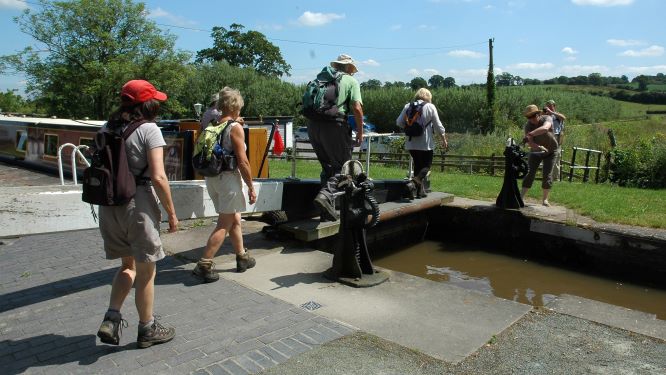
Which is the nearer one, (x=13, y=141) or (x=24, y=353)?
(x=24, y=353)

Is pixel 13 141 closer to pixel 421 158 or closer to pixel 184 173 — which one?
pixel 184 173

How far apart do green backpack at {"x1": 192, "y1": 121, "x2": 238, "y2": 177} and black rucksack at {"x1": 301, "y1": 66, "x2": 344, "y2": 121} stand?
3.83 ft

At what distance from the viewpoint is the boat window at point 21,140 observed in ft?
41.1

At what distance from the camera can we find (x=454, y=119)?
45094mm

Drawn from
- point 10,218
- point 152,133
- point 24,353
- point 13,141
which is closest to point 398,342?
point 152,133

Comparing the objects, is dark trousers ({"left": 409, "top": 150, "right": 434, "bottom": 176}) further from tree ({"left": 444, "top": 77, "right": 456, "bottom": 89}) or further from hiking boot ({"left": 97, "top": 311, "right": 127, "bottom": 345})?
tree ({"left": 444, "top": 77, "right": 456, "bottom": 89})

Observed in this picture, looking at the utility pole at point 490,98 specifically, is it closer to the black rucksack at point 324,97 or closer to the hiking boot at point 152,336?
the black rucksack at point 324,97

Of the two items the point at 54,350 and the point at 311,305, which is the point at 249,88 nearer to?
the point at 311,305

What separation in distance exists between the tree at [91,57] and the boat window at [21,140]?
13499 millimetres

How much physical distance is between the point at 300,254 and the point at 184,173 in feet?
11.2

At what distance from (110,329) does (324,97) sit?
127 inches

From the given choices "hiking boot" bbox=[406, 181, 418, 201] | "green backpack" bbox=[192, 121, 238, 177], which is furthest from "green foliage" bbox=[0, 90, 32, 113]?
"green backpack" bbox=[192, 121, 238, 177]

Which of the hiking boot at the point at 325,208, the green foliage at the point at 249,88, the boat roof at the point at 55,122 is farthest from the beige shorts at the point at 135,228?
the green foliage at the point at 249,88

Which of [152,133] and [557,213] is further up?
[152,133]
